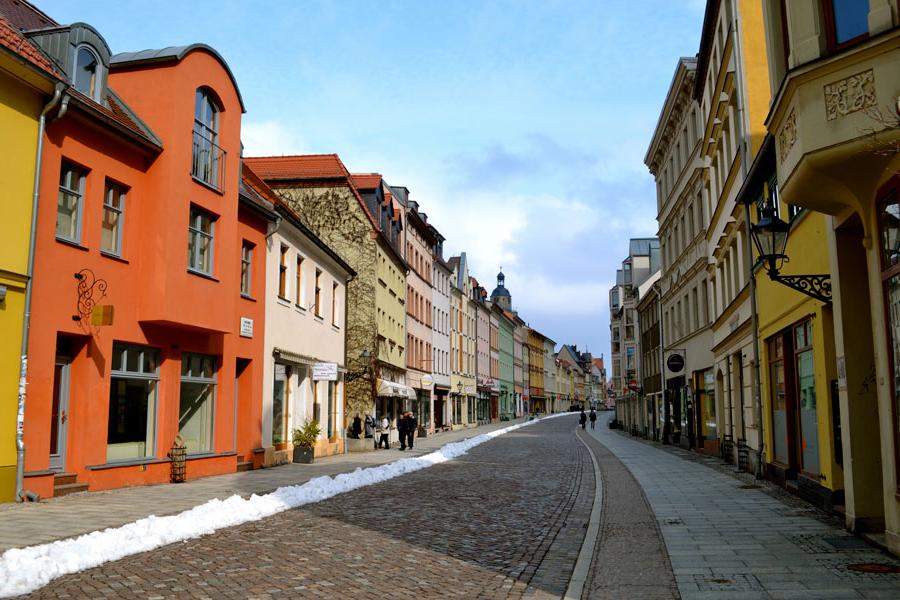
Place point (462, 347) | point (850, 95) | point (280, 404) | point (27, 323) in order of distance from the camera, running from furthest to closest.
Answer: point (462, 347)
point (280, 404)
point (27, 323)
point (850, 95)

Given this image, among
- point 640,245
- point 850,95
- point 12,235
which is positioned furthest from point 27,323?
point 640,245

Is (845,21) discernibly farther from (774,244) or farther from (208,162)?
(208,162)

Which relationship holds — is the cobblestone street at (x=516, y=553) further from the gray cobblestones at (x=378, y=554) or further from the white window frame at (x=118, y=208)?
the white window frame at (x=118, y=208)

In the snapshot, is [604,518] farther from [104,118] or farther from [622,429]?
[622,429]

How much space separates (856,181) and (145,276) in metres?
13.3

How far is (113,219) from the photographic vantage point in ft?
54.5

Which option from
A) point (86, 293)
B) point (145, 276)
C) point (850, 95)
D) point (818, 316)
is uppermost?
point (850, 95)

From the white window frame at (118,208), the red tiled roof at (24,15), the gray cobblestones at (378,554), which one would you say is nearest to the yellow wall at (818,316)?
the gray cobblestones at (378,554)

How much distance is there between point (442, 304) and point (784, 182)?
5681 centimetres

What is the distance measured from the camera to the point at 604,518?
12664 mm

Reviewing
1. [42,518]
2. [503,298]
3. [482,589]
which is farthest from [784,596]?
[503,298]

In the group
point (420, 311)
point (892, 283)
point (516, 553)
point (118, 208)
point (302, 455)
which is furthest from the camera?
point (420, 311)

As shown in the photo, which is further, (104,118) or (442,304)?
(442,304)

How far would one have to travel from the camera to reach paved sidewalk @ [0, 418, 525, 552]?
1020 cm
